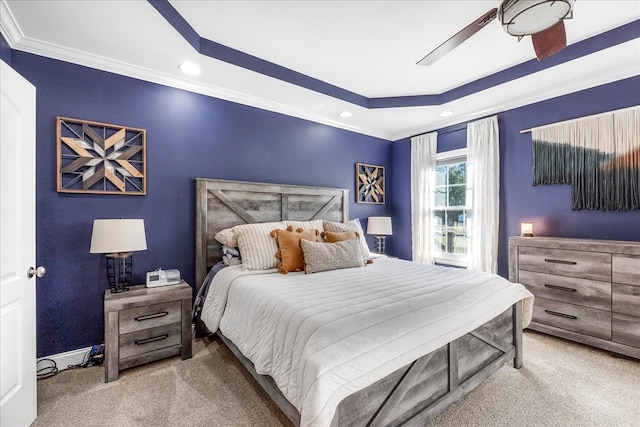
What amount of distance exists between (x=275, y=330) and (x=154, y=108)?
245 cm

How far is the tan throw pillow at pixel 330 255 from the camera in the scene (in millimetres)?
2438

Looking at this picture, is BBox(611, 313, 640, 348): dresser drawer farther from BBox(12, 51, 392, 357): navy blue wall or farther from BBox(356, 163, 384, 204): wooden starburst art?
BBox(12, 51, 392, 357): navy blue wall

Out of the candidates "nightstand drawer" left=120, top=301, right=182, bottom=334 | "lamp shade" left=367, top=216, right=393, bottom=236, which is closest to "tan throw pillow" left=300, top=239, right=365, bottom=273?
"nightstand drawer" left=120, top=301, right=182, bottom=334

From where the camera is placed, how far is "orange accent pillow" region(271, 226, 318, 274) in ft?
8.11

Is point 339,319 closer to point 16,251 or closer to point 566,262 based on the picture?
point 16,251

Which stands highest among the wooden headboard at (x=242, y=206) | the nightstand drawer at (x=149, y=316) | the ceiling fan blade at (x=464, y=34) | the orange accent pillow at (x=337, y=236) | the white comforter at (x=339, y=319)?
the ceiling fan blade at (x=464, y=34)

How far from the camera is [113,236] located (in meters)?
2.08

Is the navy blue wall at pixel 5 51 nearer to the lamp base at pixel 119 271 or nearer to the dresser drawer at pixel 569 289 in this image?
the lamp base at pixel 119 271

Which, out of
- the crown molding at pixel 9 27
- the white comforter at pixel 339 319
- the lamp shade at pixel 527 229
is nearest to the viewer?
the white comforter at pixel 339 319

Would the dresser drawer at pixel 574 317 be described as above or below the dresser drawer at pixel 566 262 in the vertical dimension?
below

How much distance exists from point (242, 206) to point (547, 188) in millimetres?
3481

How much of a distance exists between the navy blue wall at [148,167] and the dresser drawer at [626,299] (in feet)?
10.9

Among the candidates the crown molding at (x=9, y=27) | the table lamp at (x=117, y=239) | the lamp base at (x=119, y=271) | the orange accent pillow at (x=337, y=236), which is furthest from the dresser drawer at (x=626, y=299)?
the crown molding at (x=9, y=27)

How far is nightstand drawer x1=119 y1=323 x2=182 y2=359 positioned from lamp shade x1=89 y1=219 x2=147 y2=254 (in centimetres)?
67
